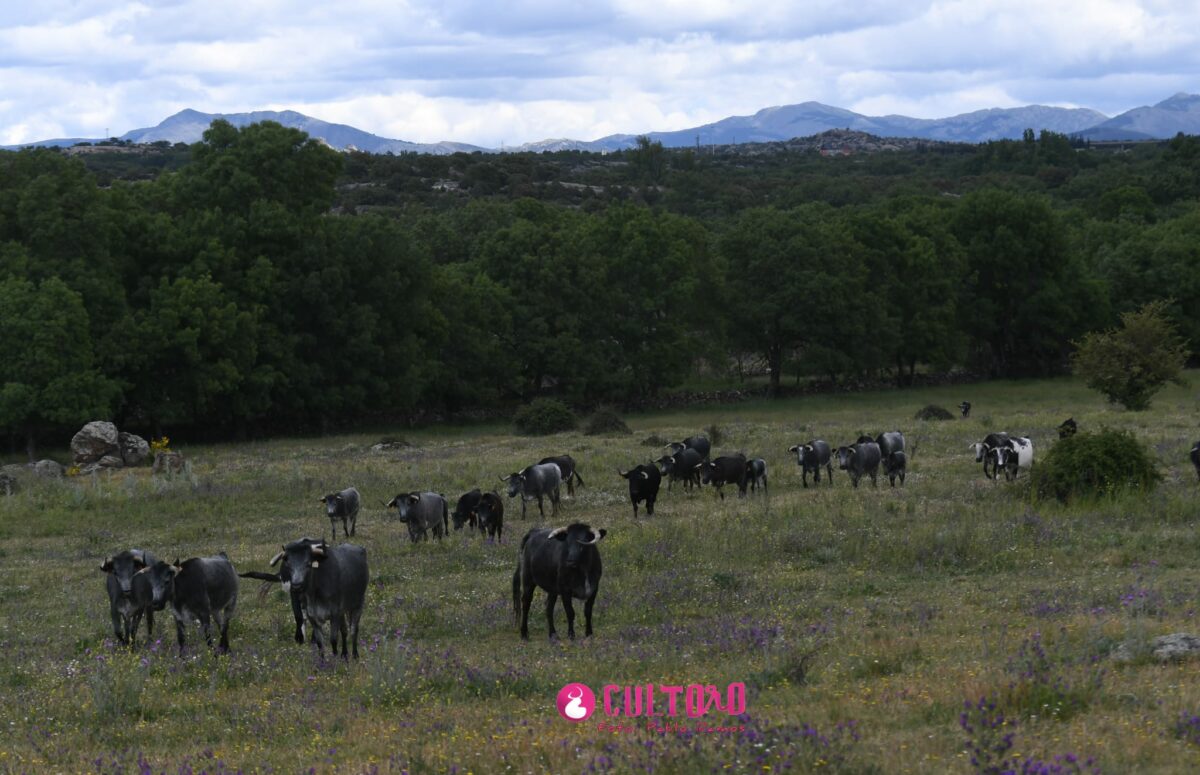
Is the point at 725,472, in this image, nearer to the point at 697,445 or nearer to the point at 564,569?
the point at 697,445

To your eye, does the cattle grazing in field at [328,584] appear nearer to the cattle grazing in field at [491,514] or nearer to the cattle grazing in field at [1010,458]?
the cattle grazing in field at [491,514]

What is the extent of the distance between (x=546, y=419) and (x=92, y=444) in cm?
1977

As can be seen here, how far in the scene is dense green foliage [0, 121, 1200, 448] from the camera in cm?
5538

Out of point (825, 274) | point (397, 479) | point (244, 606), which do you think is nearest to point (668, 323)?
point (825, 274)

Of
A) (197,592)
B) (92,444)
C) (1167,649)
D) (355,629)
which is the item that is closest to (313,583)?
(355,629)

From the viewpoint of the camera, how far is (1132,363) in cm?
5597

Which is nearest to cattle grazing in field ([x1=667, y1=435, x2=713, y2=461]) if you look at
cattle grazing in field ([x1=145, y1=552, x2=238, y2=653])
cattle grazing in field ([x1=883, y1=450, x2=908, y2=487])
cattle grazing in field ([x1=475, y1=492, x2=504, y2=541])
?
cattle grazing in field ([x1=883, y1=450, x2=908, y2=487])

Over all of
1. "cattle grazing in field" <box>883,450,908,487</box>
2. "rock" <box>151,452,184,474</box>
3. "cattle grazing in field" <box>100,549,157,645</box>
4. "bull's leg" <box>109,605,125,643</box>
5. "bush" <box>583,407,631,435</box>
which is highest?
"cattle grazing in field" <box>100,549,157,645</box>

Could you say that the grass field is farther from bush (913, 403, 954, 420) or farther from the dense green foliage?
the dense green foliage

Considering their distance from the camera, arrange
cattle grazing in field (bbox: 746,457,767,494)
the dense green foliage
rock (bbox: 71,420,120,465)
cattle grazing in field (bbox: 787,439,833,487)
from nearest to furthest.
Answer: cattle grazing in field (bbox: 746,457,767,494)
cattle grazing in field (bbox: 787,439,833,487)
rock (bbox: 71,420,120,465)
the dense green foliage

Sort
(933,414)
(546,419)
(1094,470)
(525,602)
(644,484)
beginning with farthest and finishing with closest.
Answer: (933,414)
(546,419)
(644,484)
(1094,470)
(525,602)

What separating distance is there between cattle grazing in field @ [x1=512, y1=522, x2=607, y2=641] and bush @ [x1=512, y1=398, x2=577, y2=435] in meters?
39.7

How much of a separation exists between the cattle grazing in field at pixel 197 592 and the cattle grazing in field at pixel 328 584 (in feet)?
5.31

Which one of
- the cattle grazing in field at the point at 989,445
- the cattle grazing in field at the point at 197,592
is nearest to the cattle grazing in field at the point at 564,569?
the cattle grazing in field at the point at 197,592
